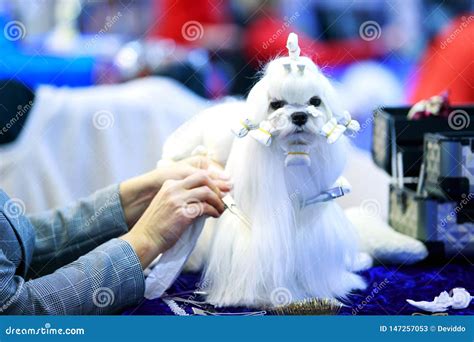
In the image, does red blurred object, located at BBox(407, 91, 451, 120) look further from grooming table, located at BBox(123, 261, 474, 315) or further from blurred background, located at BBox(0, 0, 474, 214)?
grooming table, located at BBox(123, 261, 474, 315)

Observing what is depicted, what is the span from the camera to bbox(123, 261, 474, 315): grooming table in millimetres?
1220

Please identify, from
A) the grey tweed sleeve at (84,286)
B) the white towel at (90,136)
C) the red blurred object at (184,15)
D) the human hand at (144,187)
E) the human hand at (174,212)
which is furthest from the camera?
the white towel at (90,136)

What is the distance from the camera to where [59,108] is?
189 cm

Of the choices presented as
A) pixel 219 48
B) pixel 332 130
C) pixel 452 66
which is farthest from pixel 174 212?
pixel 452 66

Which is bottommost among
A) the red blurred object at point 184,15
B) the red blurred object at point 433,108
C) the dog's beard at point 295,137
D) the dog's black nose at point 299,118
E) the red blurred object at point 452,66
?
the dog's beard at point 295,137

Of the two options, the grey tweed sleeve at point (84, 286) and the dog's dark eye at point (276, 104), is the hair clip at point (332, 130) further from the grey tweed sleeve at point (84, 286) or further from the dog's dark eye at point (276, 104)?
the grey tweed sleeve at point (84, 286)

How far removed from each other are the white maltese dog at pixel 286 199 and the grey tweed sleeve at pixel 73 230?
0.24 m

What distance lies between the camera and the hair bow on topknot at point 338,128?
3.87 feet

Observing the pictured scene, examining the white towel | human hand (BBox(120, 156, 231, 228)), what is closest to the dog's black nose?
human hand (BBox(120, 156, 231, 228))

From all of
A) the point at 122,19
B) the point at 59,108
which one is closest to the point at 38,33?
the point at 122,19

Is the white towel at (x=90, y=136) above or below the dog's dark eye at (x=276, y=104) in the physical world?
below

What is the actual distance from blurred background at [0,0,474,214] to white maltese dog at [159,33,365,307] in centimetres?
11

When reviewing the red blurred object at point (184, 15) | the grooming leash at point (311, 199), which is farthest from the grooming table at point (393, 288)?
the red blurred object at point (184, 15)

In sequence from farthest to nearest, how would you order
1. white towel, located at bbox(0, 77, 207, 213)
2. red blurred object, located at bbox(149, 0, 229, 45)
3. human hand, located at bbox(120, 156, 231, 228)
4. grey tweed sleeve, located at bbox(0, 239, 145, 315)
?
white towel, located at bbox(0, 77, 207, 213), red blurred object, located at bbox(149, 0, 229, 45), human hand, located at bbox(120, 156, 231, 228), grey tweed sleeve, located at bbox(0, 239, 145, 315)
